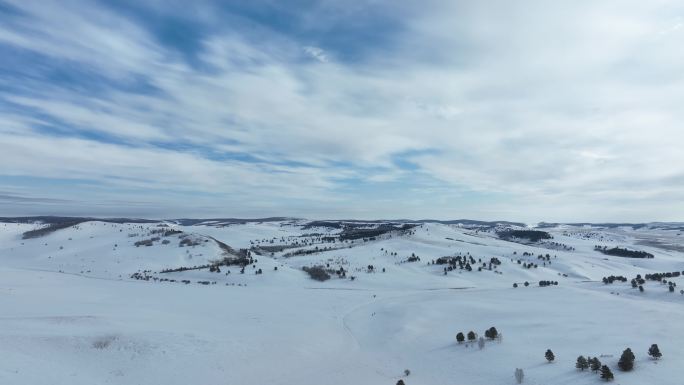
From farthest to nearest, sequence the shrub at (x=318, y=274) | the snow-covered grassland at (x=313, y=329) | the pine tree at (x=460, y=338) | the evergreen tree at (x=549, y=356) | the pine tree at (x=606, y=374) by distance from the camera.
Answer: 1. the shrub at (x=318, y=274)
2. the pine tree at (x=460, y=338)
3. the snow-covered grassland at (x=313, y=329)
4. the evergreen tree at (x=549, y=356)
5. the pine tree at (x=606, y=374)

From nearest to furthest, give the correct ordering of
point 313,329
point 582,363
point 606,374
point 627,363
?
point 606,374 → point 627,363 → point 582,363 → point 313,329

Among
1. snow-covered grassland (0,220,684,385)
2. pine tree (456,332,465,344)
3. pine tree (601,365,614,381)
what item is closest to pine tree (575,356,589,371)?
snow-covered grassland (0,220,684,385)

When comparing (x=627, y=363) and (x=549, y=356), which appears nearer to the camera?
(x=627, y=363)

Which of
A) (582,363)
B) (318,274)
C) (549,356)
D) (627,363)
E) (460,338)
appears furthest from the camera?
(318,274)

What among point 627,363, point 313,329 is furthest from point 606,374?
point 313,329

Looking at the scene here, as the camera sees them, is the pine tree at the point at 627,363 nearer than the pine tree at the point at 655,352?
Yes

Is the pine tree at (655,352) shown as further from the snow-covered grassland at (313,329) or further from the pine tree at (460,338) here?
the pine tree at (460,338)

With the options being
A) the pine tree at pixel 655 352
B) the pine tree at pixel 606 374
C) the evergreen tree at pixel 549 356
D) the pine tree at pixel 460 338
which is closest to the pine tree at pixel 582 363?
the pine tree at pixel 606 374

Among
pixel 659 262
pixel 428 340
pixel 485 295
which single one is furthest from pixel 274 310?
pixel 659 262

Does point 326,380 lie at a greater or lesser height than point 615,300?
lesser

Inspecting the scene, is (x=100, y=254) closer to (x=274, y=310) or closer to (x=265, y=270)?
(x=265, y=270)

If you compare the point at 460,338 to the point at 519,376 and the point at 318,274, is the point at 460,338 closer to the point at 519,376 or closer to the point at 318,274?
the point at 519,376
